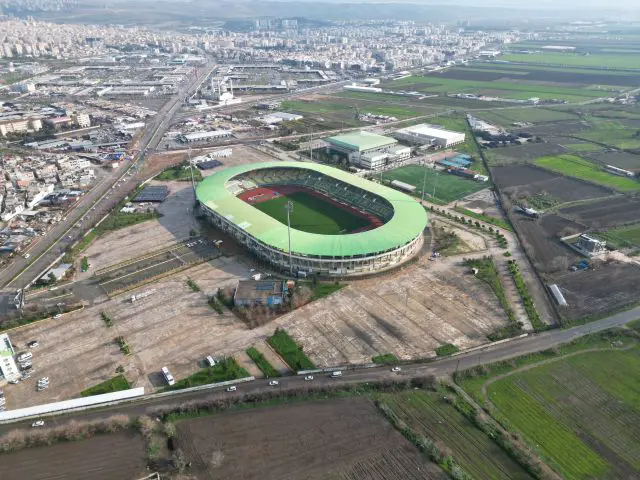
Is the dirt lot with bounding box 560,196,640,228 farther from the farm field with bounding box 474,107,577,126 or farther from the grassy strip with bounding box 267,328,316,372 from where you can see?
the farm field with bounding box 474,107,577,126

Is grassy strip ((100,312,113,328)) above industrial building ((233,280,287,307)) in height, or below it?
below

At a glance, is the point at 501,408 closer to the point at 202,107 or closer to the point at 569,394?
the point at 569,394

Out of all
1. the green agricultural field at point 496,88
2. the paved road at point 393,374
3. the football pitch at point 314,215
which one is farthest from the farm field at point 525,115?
the paved road at point 393,374

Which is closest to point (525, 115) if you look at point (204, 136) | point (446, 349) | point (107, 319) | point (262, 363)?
point (204, 136)

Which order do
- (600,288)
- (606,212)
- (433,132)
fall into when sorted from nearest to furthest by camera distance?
(600,288) < (606,212) < (433,132)

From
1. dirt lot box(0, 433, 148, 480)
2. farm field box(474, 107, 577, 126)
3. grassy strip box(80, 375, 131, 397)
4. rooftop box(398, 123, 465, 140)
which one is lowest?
dirt lot box(0, 433, 148, 480)

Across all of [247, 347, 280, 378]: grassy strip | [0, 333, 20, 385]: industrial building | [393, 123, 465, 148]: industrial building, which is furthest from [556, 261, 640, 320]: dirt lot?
[0, 333, 20, 385]: industrial building

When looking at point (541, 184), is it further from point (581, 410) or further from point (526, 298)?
point (581, 410)

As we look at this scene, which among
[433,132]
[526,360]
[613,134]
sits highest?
[613,134]
